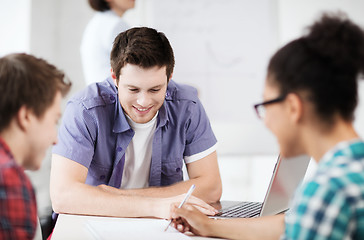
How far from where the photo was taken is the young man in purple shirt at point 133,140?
1.39 meters

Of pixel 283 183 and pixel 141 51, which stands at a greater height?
pixel 141 51

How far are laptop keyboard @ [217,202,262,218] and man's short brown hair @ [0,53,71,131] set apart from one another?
0.67m

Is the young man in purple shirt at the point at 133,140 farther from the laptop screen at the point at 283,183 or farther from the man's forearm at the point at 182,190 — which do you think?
the laptop screen at the point at 283,183

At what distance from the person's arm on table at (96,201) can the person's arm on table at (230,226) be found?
12 cm

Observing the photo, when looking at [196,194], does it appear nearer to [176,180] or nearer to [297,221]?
[176,180]

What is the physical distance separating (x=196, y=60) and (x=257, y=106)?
2510 mm

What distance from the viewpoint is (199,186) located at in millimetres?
1585

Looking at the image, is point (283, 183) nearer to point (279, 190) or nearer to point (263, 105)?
point (279, 190)

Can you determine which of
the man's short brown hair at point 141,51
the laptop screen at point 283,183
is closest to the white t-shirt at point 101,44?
the man's short brown hair at point 141,51

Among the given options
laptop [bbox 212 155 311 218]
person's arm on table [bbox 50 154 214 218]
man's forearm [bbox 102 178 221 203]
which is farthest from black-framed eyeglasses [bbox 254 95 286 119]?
man's forearm [bbox 102 178 221 203]

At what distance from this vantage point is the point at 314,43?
32.5 inches

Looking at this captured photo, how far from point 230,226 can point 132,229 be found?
260mm

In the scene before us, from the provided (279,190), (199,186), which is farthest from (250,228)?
(199,186)

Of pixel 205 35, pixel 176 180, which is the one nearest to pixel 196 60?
pixel 205 35
